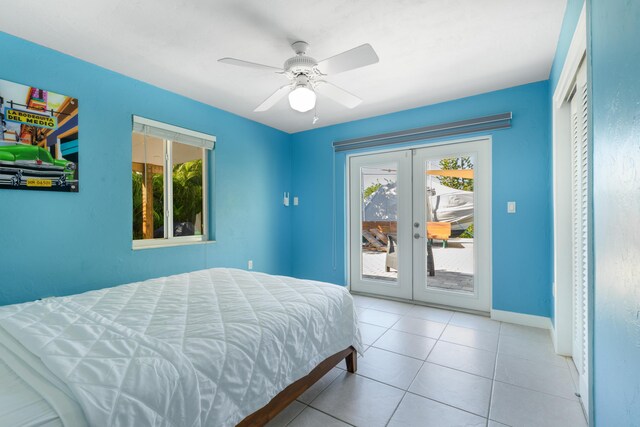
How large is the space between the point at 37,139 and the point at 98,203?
0.61m

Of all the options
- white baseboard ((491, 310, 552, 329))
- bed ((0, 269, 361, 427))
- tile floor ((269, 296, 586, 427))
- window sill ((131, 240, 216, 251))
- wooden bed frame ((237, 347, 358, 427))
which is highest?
window sill ((131, 240, 216, 251))

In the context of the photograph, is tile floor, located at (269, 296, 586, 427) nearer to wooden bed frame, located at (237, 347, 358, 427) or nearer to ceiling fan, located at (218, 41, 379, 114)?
wooden bed frame, located at (237, 347, 358, 427)

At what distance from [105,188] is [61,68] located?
0.98 m

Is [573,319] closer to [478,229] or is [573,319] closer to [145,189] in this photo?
[478,229]

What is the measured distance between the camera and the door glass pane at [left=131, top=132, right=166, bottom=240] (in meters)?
2.98

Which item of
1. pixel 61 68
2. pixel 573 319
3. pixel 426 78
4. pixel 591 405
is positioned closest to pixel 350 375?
pixel 591 405

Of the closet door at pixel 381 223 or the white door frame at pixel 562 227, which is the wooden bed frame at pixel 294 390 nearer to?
the white door frame at pixel 562 227

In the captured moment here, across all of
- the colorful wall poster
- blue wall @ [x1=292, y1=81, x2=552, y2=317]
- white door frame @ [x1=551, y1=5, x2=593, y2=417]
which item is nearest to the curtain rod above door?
blue wall @ [x1=292, y1=81, x2=552, y2=317]

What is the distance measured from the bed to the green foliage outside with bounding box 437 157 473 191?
2.17m

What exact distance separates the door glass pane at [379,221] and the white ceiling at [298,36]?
1306mm

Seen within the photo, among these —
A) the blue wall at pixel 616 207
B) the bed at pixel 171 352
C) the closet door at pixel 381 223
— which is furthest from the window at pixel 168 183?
the blue wall at pixel 616 207

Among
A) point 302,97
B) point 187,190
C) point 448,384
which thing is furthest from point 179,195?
point 448,384

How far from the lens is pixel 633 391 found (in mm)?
849

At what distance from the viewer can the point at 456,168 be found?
3.55m
